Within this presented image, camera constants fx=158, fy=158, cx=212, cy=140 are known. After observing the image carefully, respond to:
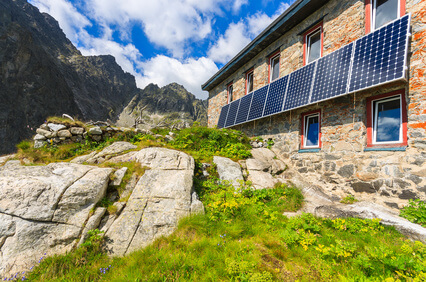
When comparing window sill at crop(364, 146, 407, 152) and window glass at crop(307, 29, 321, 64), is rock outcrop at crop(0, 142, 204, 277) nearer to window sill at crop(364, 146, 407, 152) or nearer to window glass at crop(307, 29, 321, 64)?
window sill at crop(364, 146, 407, 152)

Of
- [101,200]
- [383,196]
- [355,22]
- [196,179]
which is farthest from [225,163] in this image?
[355,22]

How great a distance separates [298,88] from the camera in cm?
700

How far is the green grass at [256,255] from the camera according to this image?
2.35 metres

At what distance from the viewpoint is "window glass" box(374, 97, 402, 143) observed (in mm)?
4770

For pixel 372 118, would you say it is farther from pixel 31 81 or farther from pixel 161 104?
pixel 161 104

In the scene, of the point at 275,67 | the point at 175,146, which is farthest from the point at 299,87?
the point at 175,146

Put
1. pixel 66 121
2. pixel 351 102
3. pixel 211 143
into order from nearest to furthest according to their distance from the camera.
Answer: pixel 351 102 → pixel 66 121 → pixel 211 143

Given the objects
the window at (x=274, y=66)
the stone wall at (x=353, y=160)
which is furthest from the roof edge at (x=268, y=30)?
the stone wall at (x=353, y=160)

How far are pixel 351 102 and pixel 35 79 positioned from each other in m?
60.0

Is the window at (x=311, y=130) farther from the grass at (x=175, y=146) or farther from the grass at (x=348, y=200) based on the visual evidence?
the grass at (x=175, y=146)

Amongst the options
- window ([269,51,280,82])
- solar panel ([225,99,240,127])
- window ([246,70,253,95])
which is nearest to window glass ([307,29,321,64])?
window ([269,51,280,82])

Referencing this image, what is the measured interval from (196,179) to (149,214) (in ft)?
6.17

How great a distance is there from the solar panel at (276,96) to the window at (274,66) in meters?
1.34

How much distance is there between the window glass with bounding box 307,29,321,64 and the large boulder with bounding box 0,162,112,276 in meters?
9.67
